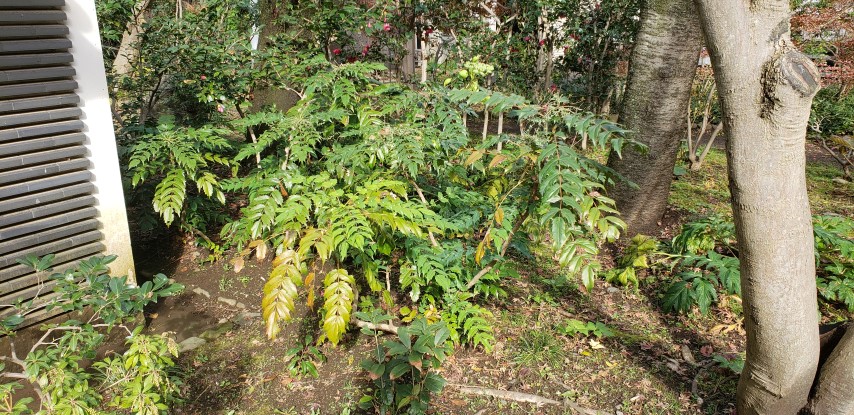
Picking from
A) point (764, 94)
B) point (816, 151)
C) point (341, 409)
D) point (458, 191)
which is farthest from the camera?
point (816, 151)

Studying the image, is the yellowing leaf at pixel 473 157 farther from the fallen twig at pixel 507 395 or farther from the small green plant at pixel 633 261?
the small green plant at pixel 633 261

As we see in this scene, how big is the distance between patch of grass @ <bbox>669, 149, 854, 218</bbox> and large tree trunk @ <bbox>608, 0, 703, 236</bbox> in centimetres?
96

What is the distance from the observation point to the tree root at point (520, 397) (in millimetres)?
2846

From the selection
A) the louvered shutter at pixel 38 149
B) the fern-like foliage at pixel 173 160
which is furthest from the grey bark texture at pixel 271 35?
the louvered shutter at pixel 38 149

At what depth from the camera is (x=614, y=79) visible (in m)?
7.47

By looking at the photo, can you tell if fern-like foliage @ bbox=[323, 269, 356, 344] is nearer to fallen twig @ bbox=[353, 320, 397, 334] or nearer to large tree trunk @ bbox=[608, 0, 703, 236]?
fallen twig @ bbox=[353, 320, 397, 334]

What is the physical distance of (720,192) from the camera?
19.9 ft

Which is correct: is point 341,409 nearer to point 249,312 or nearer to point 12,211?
point 249,312

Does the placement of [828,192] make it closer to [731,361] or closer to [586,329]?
[731,361]

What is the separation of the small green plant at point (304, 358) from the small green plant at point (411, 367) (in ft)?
1.56

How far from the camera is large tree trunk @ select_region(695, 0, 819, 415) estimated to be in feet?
5.90

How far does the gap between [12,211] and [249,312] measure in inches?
62.1

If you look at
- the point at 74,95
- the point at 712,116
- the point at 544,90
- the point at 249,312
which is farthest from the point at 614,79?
the point at 74,95

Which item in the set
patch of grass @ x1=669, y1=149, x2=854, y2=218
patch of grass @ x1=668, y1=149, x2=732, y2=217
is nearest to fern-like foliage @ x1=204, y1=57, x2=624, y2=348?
patch of grass @ x1=668, y1=149, x2=732, y2=217
